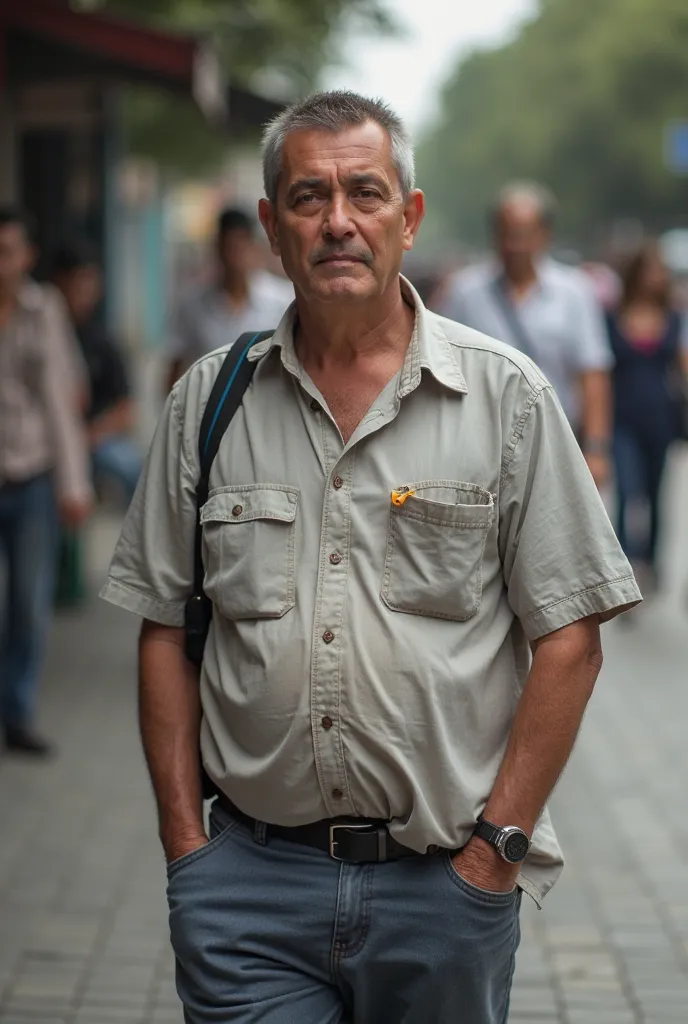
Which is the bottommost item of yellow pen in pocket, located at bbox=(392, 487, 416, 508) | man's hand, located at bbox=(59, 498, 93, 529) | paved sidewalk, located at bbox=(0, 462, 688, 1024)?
paved sidewalk, located at bbox=(0, 462, 688, 1024)

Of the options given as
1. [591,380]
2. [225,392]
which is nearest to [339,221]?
[225,392]

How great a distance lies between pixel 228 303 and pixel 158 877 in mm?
3169

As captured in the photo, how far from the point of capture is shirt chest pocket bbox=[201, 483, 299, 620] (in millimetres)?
2732

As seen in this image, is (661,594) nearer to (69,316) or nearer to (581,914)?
(69,316)

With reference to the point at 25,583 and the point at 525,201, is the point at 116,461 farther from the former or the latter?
the point at 525,201

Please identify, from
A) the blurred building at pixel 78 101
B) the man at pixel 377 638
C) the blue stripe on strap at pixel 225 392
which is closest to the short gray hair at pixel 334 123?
the man at pixel 377 638

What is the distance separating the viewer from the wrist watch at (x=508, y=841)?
2.65 m

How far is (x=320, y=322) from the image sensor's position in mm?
2812

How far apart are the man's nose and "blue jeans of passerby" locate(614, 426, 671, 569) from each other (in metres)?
7.58

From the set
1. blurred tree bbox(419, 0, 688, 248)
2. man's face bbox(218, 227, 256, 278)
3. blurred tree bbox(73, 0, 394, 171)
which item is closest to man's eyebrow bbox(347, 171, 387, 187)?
man's face bbox(218, 227, 256, 278)

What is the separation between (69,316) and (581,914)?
206 inches

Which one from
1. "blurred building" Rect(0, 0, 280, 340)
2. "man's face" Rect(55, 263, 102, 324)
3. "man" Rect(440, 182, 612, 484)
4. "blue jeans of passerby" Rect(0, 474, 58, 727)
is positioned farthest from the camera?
"man's face" Rect(55, 263, 102, 324)

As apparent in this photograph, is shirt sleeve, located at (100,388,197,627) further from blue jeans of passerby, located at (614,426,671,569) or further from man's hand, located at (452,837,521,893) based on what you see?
blue jeans of passerby, located at (614,426,671,569)

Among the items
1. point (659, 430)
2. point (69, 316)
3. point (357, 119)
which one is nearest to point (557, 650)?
point (357, 119)
